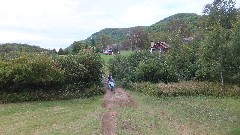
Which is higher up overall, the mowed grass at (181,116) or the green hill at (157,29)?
the green hill at (157,29)

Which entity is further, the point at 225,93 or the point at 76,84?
the point at 76,84

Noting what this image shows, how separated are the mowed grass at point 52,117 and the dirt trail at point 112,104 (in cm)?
50

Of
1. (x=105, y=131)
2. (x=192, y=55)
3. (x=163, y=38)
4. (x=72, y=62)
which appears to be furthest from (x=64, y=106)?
(x=163, y=38)

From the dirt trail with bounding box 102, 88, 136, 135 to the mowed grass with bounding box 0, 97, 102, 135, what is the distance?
1.65ft

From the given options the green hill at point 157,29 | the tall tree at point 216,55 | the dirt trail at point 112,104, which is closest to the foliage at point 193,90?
the tall tree at point 216,55

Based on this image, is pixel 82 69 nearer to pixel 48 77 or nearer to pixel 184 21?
pixel 48 77

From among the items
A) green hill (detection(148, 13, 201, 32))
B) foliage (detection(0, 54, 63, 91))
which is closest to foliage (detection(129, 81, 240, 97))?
foliage (detection(0, 54, 63, 91))

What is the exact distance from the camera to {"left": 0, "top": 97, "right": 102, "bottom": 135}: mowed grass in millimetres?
22359

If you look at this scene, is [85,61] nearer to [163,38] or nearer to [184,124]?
[184,124]

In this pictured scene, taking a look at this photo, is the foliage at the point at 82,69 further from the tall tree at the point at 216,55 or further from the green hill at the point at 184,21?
the green hill at the point at 184,21

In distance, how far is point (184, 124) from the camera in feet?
76.2

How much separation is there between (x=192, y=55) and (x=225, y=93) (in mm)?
11232

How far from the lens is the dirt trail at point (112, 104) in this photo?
22297 mm

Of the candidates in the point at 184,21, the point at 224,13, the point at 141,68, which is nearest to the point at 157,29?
the point at 184,21
